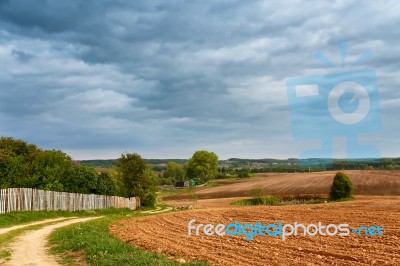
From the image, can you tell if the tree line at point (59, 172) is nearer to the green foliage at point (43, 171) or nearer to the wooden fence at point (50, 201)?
the green foliage at point (43, 171)

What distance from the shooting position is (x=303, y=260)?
39.9ft

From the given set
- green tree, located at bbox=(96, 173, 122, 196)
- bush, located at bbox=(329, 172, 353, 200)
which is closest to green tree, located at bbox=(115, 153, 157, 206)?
green tree, located at bbox=(96, 173, 122, 196)

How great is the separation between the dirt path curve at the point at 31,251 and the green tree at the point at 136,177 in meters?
33.3

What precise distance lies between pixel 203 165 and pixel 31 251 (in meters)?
114

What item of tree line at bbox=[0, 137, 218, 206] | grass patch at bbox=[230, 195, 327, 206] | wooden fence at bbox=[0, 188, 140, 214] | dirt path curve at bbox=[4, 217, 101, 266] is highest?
tree line at bbox=[0, 137, 218, 206]

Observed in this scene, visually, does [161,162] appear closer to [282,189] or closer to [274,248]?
[282,189]

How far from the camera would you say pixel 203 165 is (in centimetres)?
13000

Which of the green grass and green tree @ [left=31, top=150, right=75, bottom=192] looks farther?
green tree @ [left=31, top=150, right=75, bottom=192]

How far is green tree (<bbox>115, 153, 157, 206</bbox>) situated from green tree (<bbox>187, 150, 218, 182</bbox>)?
70771 millimetres

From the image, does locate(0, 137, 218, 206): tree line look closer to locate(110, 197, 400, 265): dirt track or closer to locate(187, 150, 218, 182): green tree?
locate(110, 197, 400, 265): dirt track

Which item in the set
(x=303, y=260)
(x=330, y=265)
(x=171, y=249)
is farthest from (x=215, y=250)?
(x=330, y=265)

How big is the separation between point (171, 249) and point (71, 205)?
1091 inches

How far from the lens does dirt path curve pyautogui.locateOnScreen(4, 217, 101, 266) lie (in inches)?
538

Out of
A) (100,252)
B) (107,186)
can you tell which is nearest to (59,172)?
(107,186)
